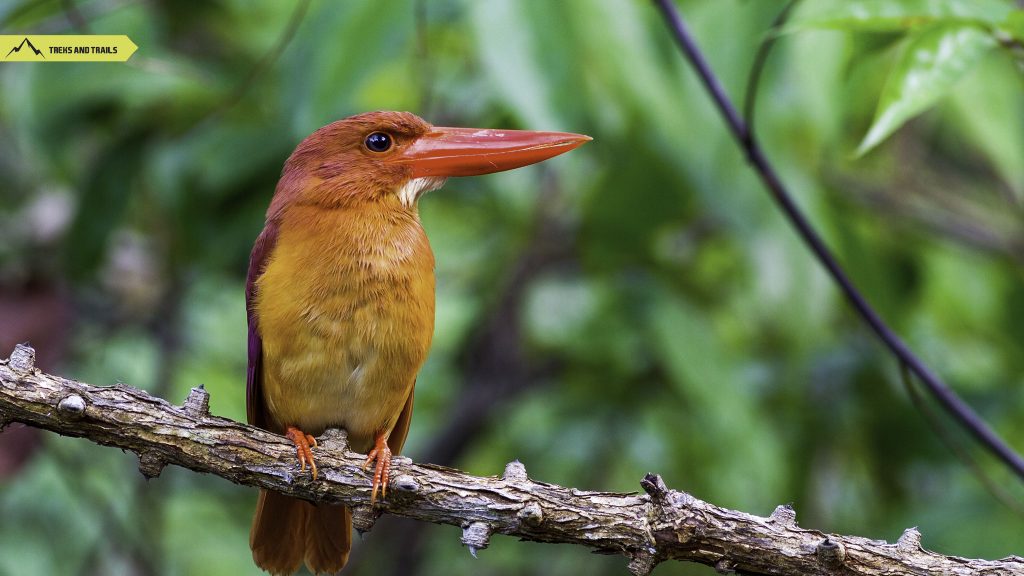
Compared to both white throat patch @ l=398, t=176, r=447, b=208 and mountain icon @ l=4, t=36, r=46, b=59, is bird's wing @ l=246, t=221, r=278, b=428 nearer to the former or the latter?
white throat patch @ l=398, t=176, r=447, b=208

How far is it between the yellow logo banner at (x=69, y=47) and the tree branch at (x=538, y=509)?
2.70 feet

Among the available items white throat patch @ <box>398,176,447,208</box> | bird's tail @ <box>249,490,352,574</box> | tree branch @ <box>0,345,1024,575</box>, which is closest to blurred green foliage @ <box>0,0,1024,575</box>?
white throat patch @ <box>398,176,447,208</box>

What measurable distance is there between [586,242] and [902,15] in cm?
157

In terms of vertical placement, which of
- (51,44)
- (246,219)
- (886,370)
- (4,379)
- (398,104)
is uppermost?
(398,104)

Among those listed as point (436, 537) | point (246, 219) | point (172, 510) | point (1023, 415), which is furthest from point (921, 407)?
point (172, 510)

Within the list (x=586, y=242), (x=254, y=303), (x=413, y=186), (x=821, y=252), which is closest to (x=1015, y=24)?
(x=821, y=252)

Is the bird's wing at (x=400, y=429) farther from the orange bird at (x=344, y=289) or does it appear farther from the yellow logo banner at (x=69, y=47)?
the yellow logo banner at (x=69, y=47)

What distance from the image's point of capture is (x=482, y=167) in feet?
7.15

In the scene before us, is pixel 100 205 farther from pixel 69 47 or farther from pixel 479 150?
pixel 479 150

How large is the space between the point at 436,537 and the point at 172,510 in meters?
1.24

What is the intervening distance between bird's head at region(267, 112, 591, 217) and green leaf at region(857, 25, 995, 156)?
2.87 ft

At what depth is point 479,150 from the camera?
7.20 ft

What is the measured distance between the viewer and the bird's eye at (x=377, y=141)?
242 cm

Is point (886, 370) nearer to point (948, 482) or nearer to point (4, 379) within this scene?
point (948, 482)
